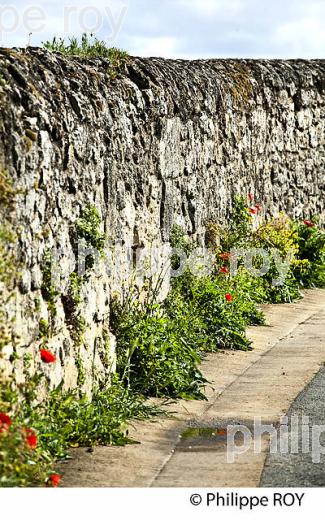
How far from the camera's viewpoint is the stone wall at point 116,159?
5844 mm

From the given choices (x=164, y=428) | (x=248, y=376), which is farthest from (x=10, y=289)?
(x=248, y=376)

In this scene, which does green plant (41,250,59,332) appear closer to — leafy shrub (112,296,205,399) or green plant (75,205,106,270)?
green plant (75,205,106,270)

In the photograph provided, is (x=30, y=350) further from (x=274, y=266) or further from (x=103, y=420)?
(x=274, y=266)

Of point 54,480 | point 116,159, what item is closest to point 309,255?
point 116,159

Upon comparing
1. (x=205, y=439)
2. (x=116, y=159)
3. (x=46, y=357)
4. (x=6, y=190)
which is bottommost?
(x=205, y=439)

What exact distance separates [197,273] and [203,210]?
35.9 inches

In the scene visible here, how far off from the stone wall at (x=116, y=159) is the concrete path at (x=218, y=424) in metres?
0.66

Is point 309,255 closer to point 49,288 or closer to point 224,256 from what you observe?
point 224,256

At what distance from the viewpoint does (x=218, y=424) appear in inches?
254

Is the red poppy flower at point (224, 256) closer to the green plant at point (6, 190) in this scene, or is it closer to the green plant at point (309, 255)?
the green plant at point (309, 255)

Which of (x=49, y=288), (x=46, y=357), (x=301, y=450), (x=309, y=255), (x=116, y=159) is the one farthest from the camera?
(x=309, y=255)

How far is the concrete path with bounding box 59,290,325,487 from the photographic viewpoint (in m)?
5.38

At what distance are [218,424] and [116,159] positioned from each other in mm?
2261

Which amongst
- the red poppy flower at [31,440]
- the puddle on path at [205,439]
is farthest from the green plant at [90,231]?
the red poppy flower at [31,440]
